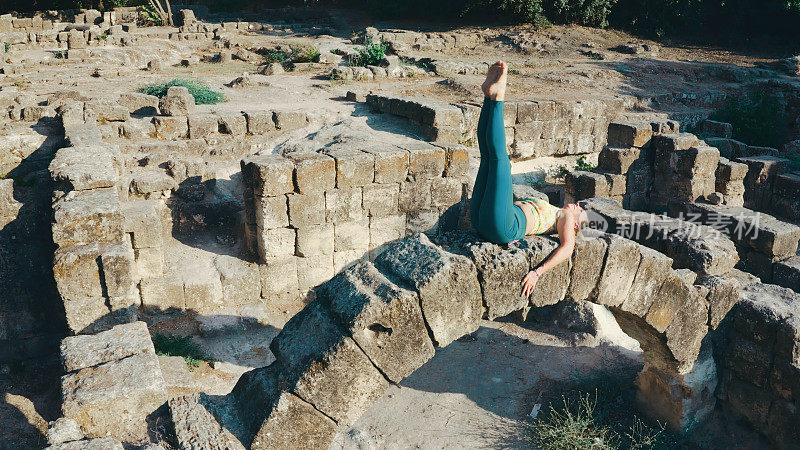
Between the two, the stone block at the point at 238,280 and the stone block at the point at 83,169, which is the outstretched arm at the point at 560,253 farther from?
the stone block at the point at 83,169

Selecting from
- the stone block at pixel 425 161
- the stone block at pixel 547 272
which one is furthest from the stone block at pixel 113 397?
the stone block at pixel 425 161

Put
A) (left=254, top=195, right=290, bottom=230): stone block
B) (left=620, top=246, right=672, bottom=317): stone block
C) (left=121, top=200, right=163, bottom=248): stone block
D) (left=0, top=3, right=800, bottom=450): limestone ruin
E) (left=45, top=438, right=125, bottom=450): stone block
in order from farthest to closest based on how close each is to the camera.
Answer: (left=254, top=195, right=290, bottom=230): stone block < (left=121, top=200, right=163, bottom=248): stone block < (left=620, top=246, right=672, bottom=317): stone block < (left=0, top=3, right=800, bottom=450): limestone ruin < (left=45, top=438, right=125, bottom=450): stone block

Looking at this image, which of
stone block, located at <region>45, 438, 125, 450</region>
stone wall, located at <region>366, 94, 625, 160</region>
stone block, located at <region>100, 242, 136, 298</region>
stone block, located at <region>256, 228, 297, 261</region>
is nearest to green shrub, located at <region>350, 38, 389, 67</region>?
stone wall, located at <region>366, 94, 625, 160</region>

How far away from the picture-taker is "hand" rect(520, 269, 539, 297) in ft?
16.0

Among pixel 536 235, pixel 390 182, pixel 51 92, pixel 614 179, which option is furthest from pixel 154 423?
pixel 51 92

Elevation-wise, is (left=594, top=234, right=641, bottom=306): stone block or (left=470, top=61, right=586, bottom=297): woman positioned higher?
(left=470, top=61, right=586, bottom=297): woman

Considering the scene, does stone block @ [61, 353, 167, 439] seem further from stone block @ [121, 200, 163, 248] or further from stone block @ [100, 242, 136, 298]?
stone block @ [121, 200, 163, 248]

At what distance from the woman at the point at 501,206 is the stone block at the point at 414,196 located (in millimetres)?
3887

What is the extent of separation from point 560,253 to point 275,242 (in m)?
4.60

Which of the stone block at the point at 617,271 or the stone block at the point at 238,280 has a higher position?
the stone block at the point at 617,271

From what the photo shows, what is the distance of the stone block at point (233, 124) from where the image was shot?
11484 mm

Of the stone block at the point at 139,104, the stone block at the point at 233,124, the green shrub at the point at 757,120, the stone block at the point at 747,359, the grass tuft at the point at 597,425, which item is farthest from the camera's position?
the green shrub at the point at 757,120

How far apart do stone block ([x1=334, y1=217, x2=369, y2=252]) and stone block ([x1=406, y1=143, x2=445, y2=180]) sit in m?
1.03

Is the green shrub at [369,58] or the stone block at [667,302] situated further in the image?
the green shrub at [369,58]
